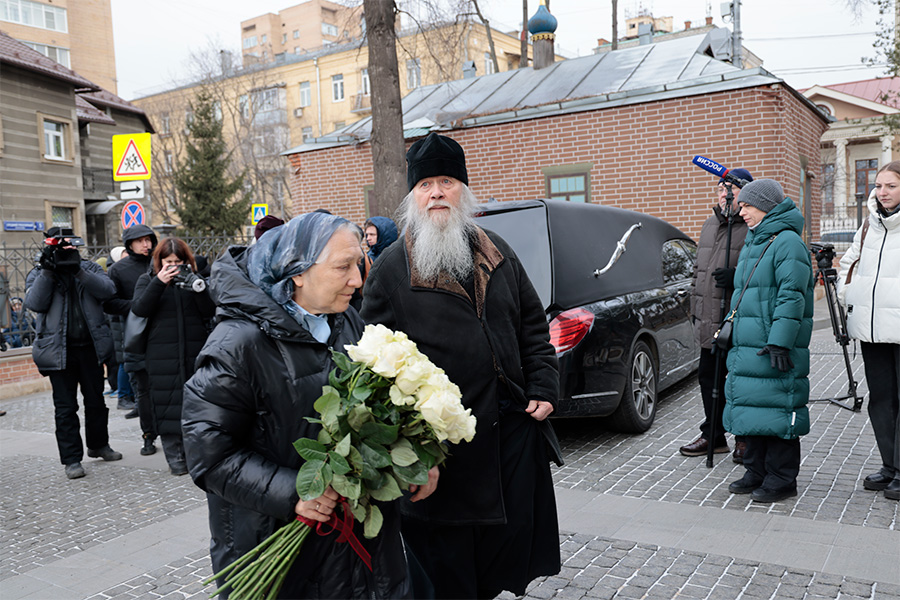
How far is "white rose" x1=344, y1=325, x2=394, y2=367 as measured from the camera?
1.89 m

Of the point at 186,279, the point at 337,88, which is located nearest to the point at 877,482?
the point at 186,279

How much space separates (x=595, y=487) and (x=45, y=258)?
15.8 ft

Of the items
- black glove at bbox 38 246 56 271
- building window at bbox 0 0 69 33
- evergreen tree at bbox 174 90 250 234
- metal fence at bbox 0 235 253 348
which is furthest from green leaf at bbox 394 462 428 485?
building window at bbox 0 0 69 33

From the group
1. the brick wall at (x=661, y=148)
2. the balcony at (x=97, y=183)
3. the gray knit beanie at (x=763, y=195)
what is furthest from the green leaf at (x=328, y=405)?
the balcony at (x=97, y=183)

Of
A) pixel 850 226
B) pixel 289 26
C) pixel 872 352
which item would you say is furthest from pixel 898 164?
pixel 289 26

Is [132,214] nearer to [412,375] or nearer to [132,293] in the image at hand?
[132,293]

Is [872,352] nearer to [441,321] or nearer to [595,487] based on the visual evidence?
[595,487]

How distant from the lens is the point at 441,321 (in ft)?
9.30

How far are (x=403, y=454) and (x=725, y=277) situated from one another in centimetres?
396

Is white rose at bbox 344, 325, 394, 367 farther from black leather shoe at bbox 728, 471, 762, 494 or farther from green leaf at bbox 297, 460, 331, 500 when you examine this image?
black leather shoe at bbox 728, 471, 762, 494

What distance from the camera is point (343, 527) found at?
194cm

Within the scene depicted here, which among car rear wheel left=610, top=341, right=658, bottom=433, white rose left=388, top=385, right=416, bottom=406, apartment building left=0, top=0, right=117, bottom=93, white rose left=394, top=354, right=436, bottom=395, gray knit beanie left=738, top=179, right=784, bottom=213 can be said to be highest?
apartment building left=0, top=0, right=117, bottom=93

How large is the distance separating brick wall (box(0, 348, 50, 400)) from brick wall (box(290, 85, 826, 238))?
8517mm

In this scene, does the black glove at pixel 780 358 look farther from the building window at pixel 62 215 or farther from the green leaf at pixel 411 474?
the building window at pixel 62 215
